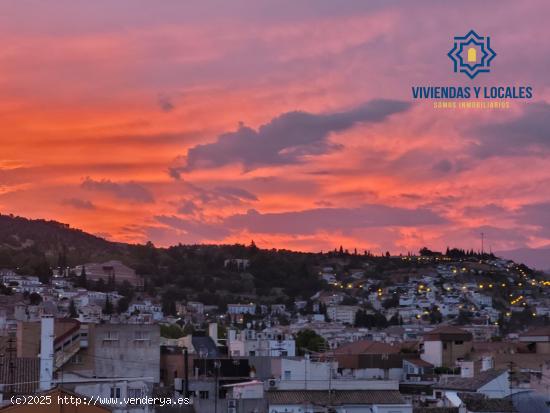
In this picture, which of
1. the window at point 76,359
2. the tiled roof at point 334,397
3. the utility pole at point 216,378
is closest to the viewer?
the utility pole at point 216,378

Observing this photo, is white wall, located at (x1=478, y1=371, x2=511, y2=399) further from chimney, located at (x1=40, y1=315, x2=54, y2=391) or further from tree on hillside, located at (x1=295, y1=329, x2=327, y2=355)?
tree on hillside, located at (x1=295, y1=329, x2=327, y2=355)

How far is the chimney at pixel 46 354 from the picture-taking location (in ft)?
128

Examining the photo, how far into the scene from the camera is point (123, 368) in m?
47.9

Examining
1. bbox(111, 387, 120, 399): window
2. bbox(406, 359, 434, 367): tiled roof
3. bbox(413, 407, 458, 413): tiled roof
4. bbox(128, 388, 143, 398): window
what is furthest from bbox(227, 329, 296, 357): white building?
bbox(111, 387, 120, 399): window

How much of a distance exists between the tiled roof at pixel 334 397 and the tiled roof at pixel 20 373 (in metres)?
7.54

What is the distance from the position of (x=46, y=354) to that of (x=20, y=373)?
0.97 m

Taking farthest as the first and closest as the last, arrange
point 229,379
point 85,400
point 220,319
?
point 220,319, point 229,379, point 85,400

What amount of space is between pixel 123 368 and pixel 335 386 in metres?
6.93

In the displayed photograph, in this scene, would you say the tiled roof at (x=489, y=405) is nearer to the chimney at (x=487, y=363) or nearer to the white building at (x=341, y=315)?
the chimney at (x=487, y=363)

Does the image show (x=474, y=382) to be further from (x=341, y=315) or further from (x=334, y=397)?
(x=341, y=315)

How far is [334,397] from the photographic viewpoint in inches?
1852

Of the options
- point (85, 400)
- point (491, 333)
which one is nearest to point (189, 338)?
point (85, 400)

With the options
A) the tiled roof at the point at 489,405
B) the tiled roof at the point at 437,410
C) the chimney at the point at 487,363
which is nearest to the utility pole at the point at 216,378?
the tiled roof at the point at 437,410

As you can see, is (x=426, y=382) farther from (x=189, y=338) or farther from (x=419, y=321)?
(x=419, y=321)
